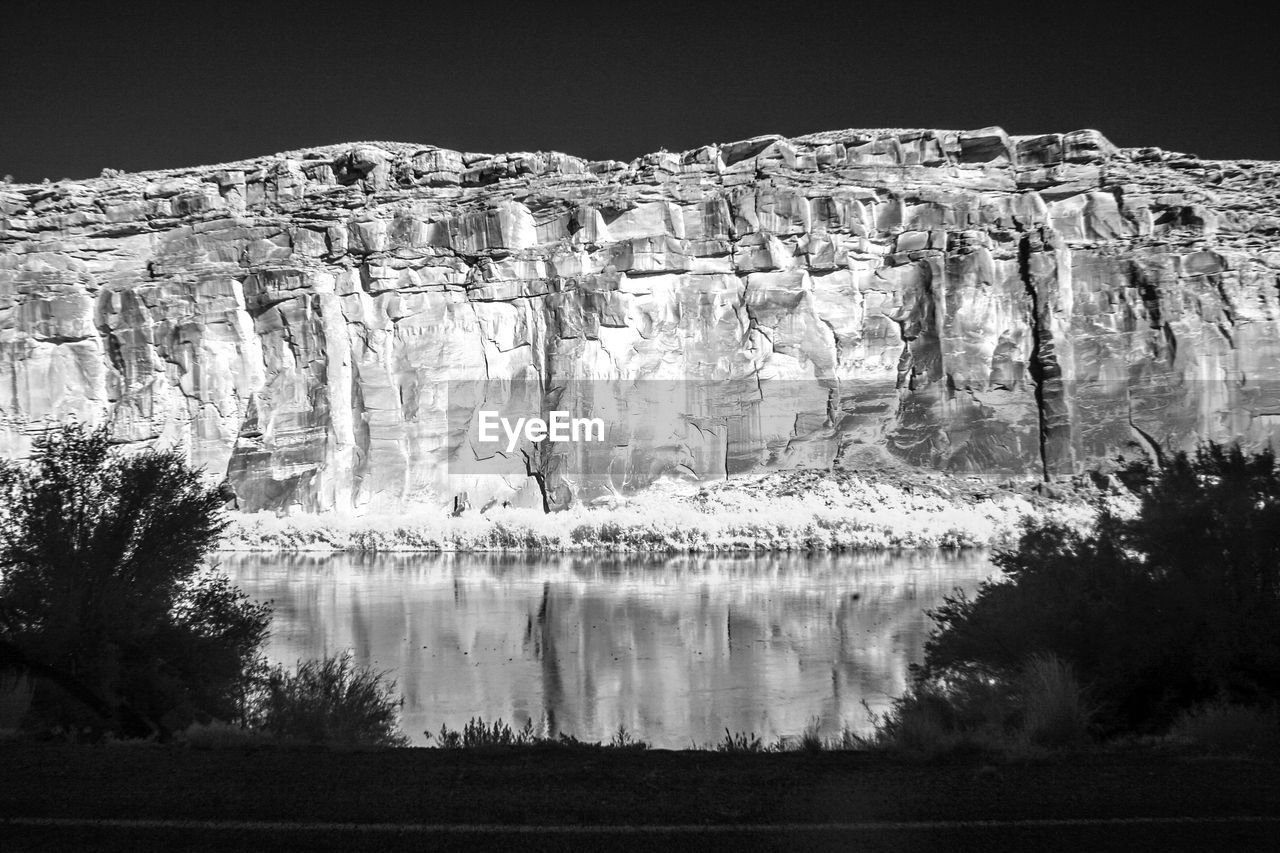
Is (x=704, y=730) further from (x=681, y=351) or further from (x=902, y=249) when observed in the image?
(x=902, y=249)

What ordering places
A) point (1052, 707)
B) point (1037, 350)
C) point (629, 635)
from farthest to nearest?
point (1037, 350) < point (629, 635) < point (1052, 707)

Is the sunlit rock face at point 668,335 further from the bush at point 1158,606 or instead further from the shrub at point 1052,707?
the shrub at point 1052,707

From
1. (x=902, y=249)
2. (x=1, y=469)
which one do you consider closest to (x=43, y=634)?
(x=1, y=469)

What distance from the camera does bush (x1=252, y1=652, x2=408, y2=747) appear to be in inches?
332

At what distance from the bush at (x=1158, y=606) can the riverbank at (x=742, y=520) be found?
128 ft

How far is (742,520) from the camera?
5188 centimetres

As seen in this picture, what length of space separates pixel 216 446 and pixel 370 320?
40.1 feet

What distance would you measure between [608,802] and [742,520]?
46.8 meters

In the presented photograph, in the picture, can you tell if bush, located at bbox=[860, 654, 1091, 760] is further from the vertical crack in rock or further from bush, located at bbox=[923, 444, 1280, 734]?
the vertical crack in rock

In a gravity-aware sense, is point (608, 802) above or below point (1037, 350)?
below

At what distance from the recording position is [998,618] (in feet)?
34.0

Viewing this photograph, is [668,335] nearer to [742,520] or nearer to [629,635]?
[742,520]

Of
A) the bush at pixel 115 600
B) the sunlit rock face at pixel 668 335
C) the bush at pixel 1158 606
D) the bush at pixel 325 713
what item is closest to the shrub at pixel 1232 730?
the bush at pixel 1158 606

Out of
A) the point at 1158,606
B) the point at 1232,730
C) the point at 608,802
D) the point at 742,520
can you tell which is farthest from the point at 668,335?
the point at 608,802
